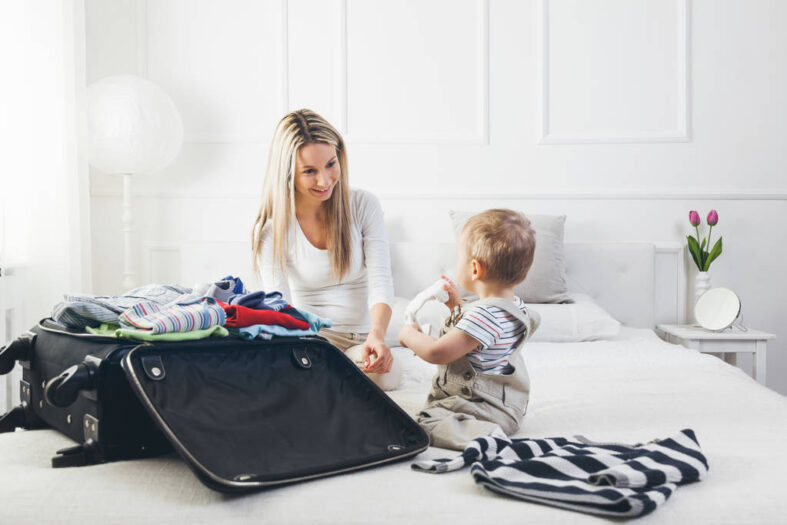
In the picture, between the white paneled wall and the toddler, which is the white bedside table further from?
the toddler

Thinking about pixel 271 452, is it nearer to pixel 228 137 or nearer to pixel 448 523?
pixel 448 523

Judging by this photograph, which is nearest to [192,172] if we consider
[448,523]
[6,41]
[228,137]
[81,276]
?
[228,137]

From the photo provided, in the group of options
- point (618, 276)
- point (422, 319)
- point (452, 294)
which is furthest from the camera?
point (618, 276)

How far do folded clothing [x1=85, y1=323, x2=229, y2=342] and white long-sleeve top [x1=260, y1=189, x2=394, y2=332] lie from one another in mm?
760

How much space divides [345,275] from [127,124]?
1300 mm

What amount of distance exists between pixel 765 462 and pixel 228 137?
2.53 metres

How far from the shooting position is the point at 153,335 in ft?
3.73

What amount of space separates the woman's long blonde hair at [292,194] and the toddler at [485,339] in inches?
22.5

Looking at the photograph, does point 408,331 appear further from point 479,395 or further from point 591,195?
point 591,195

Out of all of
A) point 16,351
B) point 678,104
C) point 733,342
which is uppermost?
point 678,104

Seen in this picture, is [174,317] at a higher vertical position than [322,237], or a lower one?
lower

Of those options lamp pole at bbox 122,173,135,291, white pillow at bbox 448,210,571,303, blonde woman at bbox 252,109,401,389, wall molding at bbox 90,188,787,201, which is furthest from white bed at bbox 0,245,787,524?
lamp pole at bbox 122,173,135,291

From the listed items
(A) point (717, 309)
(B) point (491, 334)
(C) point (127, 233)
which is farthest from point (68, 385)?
(A) point (717, 309)

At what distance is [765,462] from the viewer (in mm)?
1093
